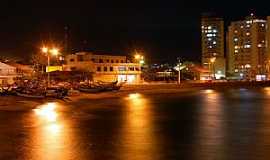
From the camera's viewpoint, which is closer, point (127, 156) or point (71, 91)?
point (127, 156)

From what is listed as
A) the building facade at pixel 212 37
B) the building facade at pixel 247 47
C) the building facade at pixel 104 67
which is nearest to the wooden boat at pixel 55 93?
the building facade at pixel 104 67

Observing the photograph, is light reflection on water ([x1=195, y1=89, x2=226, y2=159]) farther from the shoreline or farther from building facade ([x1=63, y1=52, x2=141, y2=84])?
building facade ([x1=63, y1=52, x2=141, y2=84])

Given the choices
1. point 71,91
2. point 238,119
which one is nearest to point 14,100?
point 71,91

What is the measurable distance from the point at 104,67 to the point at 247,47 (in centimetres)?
8442

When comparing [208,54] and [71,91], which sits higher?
[208,54]

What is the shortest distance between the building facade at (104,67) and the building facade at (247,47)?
215 ft

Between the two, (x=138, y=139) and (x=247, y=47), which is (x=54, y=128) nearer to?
(x=138, y=139)

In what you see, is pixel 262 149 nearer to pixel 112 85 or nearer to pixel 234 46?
pixel 112 85

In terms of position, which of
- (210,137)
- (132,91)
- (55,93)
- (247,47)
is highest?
(247,47)

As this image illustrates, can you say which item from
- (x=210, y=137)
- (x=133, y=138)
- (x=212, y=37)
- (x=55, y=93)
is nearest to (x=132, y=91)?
(x=55, y=93)

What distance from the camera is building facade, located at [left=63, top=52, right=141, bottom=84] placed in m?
77.6

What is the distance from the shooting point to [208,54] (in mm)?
178250

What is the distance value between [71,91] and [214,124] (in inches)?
1283

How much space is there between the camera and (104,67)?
78.5m
